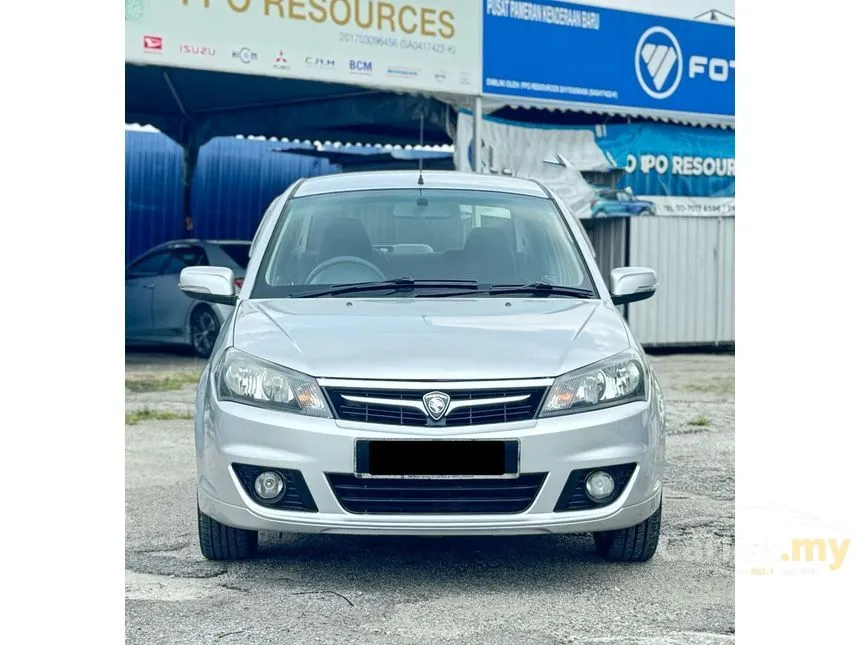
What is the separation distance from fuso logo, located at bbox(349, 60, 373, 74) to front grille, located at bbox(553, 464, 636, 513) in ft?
31.4

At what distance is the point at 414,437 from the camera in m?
4.45

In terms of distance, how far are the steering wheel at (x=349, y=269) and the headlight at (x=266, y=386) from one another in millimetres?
817

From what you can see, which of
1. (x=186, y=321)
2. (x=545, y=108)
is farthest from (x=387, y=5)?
(x=186, y=321)

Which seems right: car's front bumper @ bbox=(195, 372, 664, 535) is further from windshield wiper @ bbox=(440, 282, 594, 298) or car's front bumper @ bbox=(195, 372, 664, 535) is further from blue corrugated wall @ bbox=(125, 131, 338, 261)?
blue corrugated wall @ bbox=(125, 131, 338, 261)

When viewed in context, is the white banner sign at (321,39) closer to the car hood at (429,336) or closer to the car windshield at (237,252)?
the car windshield at (237,252)

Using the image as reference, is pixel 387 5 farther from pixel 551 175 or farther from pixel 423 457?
pixel 423 457

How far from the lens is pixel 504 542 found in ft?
18.1

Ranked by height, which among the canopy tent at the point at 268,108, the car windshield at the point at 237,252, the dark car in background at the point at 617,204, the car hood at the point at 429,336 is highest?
the canopy tent at the point at 268,108

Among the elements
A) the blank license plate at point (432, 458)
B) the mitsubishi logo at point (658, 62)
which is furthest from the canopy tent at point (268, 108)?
the blank license plate at point (432, 458)

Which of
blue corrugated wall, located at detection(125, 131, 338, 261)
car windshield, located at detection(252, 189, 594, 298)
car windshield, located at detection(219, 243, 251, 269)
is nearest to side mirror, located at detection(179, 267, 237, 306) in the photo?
car windshield, located at detection(252, 189, 594, 298)

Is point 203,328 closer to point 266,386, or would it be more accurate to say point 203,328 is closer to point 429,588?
point 266,386

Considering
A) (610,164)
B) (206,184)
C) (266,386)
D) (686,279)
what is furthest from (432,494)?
(206,184)

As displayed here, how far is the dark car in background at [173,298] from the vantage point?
573 inches

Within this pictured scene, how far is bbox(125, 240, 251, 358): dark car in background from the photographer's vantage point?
14.5 meters
